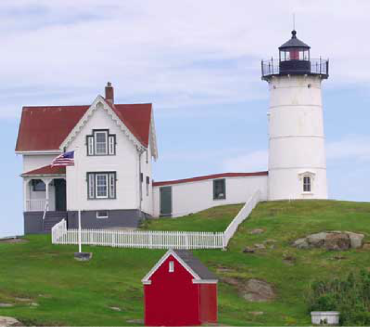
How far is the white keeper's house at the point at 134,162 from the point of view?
70.9 metres

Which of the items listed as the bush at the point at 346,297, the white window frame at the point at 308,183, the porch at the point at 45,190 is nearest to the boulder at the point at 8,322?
the bush at the point at 346,297

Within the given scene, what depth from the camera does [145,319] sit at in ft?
157

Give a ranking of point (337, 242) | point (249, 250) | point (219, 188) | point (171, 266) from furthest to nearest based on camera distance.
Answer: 1. point (219, 188)
2. point (249, 250)
3. point (337, 242)
4. point (171, 266)

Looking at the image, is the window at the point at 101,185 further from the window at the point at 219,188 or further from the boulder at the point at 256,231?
the boulder at the point at 256,231

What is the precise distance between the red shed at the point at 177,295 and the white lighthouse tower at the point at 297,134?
90.8 feet

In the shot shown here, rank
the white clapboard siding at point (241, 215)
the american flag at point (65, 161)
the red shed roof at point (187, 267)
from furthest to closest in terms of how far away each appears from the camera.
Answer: the white clapboard siding at point (241, 215) < the american flag at point (65, 161) < the red shed roof at point (187, 267)

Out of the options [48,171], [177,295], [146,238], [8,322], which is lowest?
[8,322]

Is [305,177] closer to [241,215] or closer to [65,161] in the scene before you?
[241,215]

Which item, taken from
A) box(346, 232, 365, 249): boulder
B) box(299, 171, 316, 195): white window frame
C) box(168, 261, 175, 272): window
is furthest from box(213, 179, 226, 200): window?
box(168, 261, 175, 272): window

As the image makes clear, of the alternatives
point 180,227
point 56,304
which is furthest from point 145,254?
point 56,304

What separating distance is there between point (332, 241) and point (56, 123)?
71.6ft

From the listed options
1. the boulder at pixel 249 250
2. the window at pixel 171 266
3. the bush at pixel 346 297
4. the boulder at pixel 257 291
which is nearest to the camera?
the window at pixel 171 266

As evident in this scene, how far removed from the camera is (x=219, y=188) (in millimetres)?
76375

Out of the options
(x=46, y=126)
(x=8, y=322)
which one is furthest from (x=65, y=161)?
(x=8, y=322)
